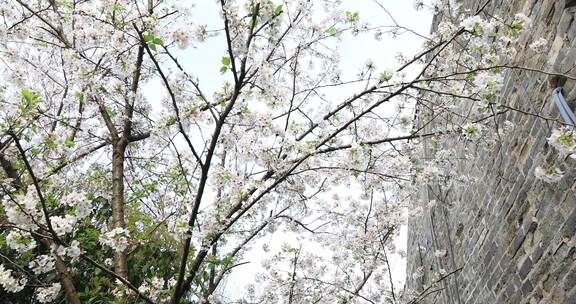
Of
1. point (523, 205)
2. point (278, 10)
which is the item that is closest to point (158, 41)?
point (278, 10)

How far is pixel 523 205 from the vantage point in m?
3.19

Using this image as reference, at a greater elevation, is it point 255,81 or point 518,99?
point 518,99

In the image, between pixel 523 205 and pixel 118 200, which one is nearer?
pixel 523 205

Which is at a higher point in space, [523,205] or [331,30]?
[331,30]

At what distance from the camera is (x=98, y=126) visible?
4684mm

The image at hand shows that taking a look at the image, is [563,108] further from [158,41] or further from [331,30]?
[158,41]

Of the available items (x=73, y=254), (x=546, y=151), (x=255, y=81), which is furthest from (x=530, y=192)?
(x=73, y=254)

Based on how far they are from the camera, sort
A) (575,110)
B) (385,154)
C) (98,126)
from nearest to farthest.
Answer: (575,110)
(385,154)
(98,126)

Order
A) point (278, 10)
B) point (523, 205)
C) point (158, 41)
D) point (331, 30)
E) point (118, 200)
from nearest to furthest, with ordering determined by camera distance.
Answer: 1. point (158, 41)
2. point (278, 10)
3. point (523, 205)
4. point (331, 30)
5. point (118, 200)

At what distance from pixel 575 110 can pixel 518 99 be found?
908mm

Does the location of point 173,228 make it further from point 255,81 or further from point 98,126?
point 98,126

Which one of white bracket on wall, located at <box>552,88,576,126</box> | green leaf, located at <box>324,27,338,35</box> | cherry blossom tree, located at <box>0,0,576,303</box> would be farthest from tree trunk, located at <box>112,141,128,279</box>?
white bracket on wall, located at <box>552,88,576,126</box>

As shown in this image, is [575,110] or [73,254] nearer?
[73,254]

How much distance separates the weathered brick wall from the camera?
106 inches
